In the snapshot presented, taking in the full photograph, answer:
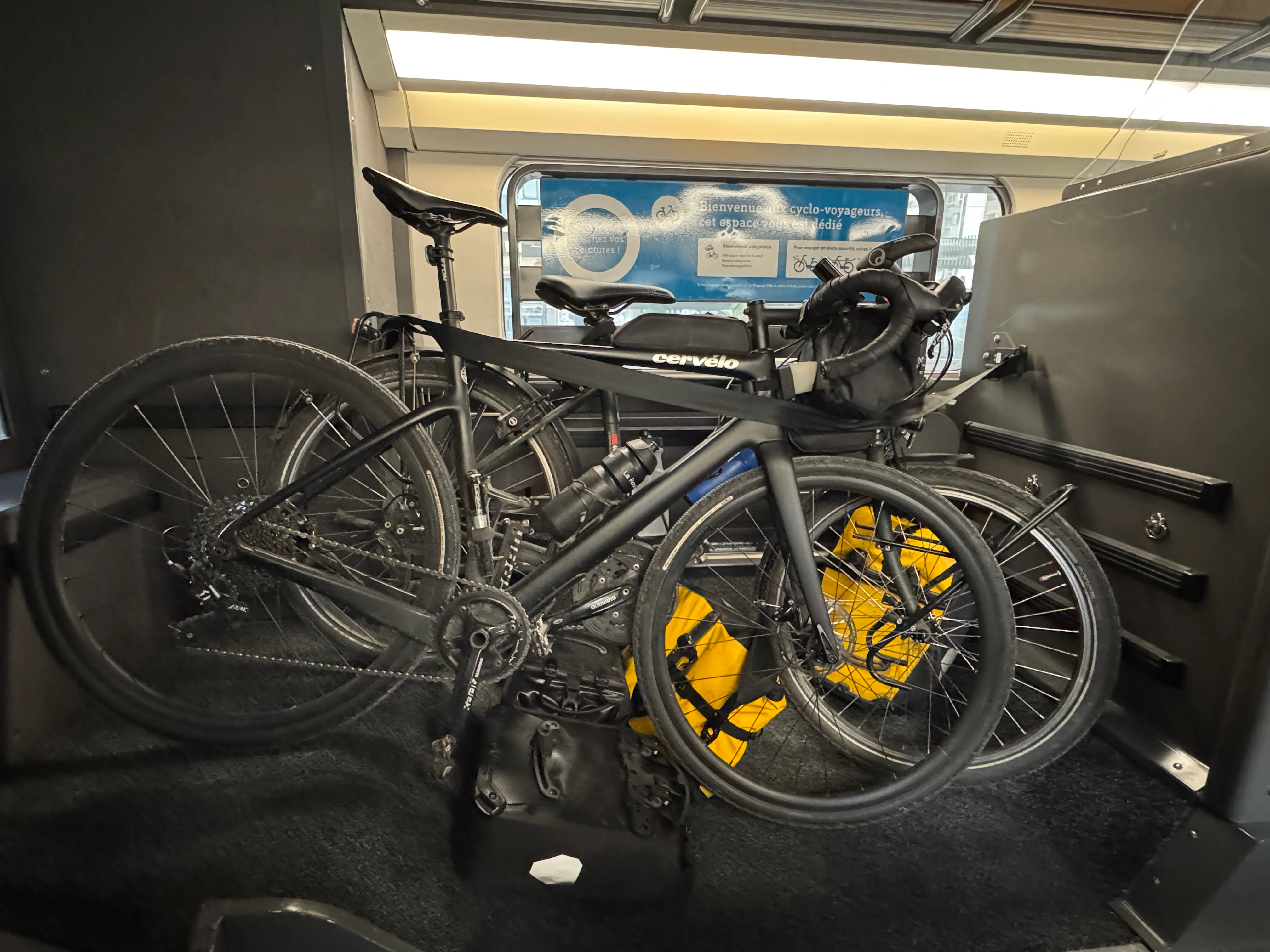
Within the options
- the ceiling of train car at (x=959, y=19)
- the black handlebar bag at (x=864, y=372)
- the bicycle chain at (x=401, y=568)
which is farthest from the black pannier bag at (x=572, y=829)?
the ceiling of train car at (x=959, y=19)

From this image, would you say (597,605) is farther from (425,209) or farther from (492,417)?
(425,209)

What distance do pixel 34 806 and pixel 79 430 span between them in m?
0.97

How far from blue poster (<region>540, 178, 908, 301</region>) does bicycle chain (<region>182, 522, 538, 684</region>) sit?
1.66 m

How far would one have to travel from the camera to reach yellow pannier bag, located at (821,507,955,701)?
5.72 feet

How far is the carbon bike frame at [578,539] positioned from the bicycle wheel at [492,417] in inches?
9.9

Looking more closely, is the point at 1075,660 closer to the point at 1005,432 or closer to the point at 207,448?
the point at 1005,432

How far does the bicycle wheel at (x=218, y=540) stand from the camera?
1562mm

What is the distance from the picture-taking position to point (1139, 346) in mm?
1658

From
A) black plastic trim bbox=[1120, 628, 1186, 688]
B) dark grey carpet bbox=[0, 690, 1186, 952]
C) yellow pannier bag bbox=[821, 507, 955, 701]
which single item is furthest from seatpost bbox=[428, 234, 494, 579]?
black plastic trim bbox=[1120, 628, 1186, 688]

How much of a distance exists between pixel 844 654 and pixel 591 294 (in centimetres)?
127

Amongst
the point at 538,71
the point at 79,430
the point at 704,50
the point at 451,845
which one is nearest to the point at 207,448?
the point at 79,430

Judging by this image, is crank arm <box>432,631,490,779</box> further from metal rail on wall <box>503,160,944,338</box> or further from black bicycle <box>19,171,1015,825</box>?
metal rail on wall <box>503,160,944,338</box>

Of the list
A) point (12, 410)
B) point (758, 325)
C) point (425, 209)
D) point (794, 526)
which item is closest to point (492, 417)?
point (425, 209)

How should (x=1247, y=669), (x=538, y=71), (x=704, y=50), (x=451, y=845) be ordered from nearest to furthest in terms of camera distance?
(x=1247, y=669) → (x=451, y=845) → (x=704, y=50) → (x=538, y=71)
